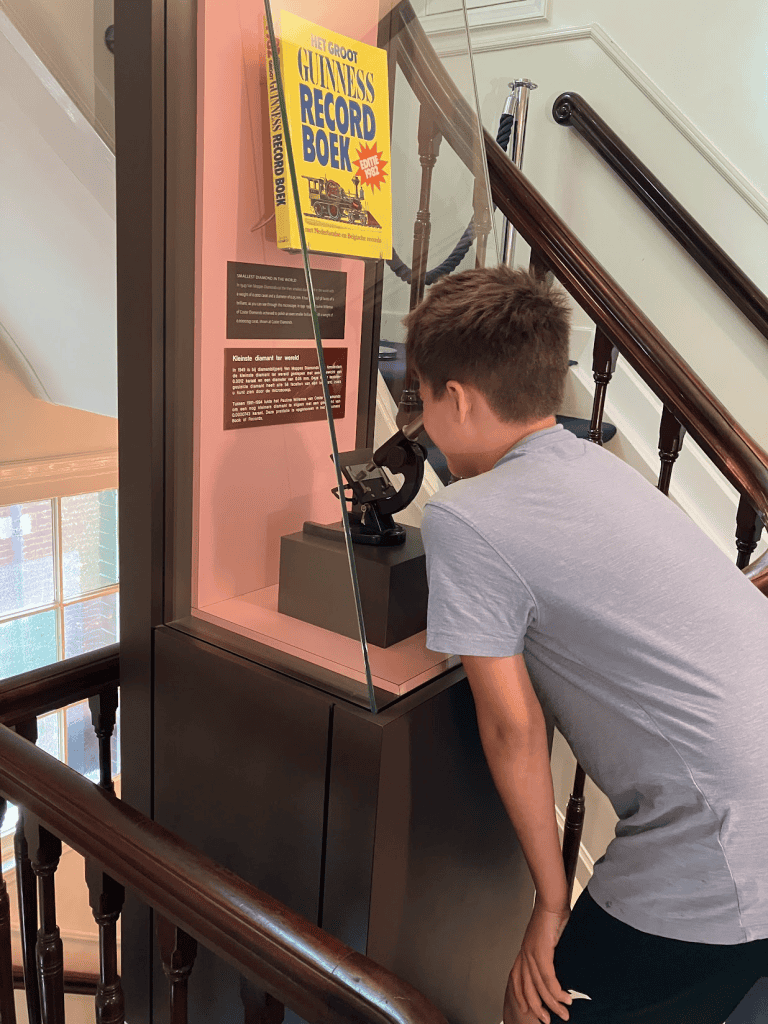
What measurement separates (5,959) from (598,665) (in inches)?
39.6

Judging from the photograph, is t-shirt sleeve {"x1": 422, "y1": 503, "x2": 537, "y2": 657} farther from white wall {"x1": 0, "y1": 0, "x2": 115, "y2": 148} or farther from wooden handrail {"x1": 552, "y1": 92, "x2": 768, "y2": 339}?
wooden handrail {"x1": 552, "y1": 92, "x2": 768, "y2": 339}

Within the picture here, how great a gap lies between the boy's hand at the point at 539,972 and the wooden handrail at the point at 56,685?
84 centimetres

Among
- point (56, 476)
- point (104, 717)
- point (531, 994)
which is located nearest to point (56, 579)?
point (56, 476)

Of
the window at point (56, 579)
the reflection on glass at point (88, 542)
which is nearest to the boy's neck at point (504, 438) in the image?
the window at point (56, 579)

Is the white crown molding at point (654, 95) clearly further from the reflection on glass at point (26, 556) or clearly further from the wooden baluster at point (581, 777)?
the reflection on glass at point (26, 556)

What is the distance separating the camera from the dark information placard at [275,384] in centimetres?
135

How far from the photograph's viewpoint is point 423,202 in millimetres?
1366

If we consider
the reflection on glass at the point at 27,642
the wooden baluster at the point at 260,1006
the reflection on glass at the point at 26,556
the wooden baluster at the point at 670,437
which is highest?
the wooden baluster at the point at 670,437

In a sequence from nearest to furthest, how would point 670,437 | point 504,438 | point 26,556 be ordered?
point 504,438 < point 670,437 < point 26,556

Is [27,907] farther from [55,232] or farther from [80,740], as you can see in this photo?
[80,740]

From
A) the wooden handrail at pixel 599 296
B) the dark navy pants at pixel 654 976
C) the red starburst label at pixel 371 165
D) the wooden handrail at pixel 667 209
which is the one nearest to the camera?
the dark navy pants at pixel 654 976

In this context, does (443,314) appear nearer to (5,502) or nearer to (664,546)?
(664,546)

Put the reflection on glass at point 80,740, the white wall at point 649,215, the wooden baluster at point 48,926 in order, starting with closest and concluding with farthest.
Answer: the wooden baluster at point 48,926, the white wall at point 649,215, the reflection on glass at point 80,740

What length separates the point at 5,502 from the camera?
363cm
